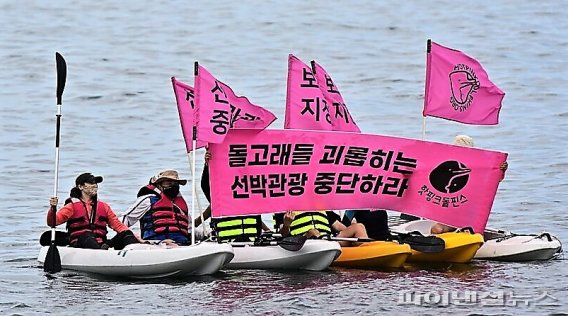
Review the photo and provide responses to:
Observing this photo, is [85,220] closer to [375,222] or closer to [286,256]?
[286,256]

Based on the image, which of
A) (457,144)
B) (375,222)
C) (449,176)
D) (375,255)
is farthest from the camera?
(457,144)

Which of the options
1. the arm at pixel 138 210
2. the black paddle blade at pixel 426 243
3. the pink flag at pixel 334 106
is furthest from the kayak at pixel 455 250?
the arm at pixel 138 210

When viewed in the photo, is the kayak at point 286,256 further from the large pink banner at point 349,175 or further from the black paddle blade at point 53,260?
the black paddle blade at point 53,260

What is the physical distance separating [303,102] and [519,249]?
382 cm

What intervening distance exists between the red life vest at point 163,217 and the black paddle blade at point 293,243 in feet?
5.40

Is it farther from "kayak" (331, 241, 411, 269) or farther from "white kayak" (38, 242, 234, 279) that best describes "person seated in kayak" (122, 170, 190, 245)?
"kayak" (331, 241, 411, 269)

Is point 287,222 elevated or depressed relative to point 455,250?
elevated

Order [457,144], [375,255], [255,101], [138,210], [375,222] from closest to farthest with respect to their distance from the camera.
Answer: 1. [375,255]
2. [138,210]
3. [375,222]
4. [457,144]
5. [255,101]

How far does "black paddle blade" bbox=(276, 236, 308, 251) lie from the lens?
18.2m

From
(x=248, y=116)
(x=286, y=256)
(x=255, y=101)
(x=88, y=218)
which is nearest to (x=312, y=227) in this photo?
(x=286, y=256)

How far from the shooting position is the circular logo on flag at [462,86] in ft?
68.8

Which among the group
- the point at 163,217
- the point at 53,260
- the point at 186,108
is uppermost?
the point at 186,108

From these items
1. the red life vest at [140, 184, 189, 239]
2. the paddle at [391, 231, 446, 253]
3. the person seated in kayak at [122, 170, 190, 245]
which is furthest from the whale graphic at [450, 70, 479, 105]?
the red life vest at [140, 184, 189, 239]

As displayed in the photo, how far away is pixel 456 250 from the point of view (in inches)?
754
